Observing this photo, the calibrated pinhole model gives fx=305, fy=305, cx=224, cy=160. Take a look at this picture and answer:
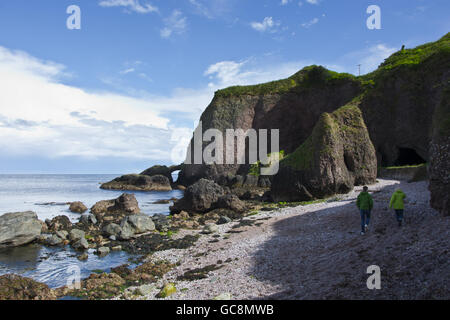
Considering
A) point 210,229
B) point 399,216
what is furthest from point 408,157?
point 399,216

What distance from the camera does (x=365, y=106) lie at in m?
48.5

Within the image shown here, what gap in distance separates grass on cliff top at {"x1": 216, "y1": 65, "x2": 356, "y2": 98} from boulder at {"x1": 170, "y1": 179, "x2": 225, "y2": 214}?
146 feet

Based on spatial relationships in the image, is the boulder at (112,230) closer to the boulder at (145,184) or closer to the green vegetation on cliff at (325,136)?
the green vegetation on cliff at (325,136)

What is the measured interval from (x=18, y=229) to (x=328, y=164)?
2463 cm

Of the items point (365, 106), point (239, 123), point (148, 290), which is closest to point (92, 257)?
point (148, 290)

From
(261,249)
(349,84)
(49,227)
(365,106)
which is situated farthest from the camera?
(349,84)

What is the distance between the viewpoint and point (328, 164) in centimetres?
2716

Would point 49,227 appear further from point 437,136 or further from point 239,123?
point 239,123

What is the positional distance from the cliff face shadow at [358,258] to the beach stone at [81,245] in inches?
471

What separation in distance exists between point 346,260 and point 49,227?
944 inches

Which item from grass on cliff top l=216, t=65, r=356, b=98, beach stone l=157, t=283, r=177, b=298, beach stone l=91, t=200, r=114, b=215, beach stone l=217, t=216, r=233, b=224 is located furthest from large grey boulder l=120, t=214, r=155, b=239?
grass on cliff top l=216, t=65, r=356, b=98

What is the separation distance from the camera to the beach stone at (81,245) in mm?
19967

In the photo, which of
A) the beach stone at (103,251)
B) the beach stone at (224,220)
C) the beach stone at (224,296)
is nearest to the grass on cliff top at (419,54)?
the beach stone at (224,220)
